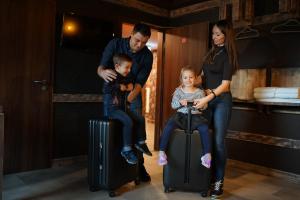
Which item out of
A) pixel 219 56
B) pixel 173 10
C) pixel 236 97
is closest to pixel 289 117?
pixel 236 97

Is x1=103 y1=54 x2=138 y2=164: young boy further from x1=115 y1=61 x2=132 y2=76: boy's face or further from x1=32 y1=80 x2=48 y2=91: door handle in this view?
x1=32 y1=80 x2=48 y2=91: door handle

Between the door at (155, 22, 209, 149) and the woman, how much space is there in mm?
1474

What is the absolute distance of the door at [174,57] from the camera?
4.11 metres

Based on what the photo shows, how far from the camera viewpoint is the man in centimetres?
259

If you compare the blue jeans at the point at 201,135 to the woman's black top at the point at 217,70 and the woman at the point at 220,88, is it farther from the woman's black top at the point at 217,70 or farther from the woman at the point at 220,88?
the woman's black top at the point at 217,70

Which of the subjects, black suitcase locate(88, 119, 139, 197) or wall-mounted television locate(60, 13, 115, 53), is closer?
black suitcase locate(88, 119, 139, 197)

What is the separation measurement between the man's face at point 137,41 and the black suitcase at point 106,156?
725 millimetres

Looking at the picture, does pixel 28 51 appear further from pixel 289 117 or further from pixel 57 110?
pixel 289 117

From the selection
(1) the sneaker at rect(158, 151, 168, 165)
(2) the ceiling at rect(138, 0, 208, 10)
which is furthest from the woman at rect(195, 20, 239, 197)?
(2) the ceiling at rect(138, 0, 208, 10)

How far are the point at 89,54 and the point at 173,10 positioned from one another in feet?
5.67

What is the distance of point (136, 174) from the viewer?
2750mm

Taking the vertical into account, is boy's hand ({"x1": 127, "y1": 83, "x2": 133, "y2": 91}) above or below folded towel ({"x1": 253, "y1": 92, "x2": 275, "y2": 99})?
above

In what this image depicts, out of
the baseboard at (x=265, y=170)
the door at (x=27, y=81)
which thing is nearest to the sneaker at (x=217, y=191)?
the baseboard at (x=265, y=170)

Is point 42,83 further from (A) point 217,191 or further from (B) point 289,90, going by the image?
(B) point 289,90
